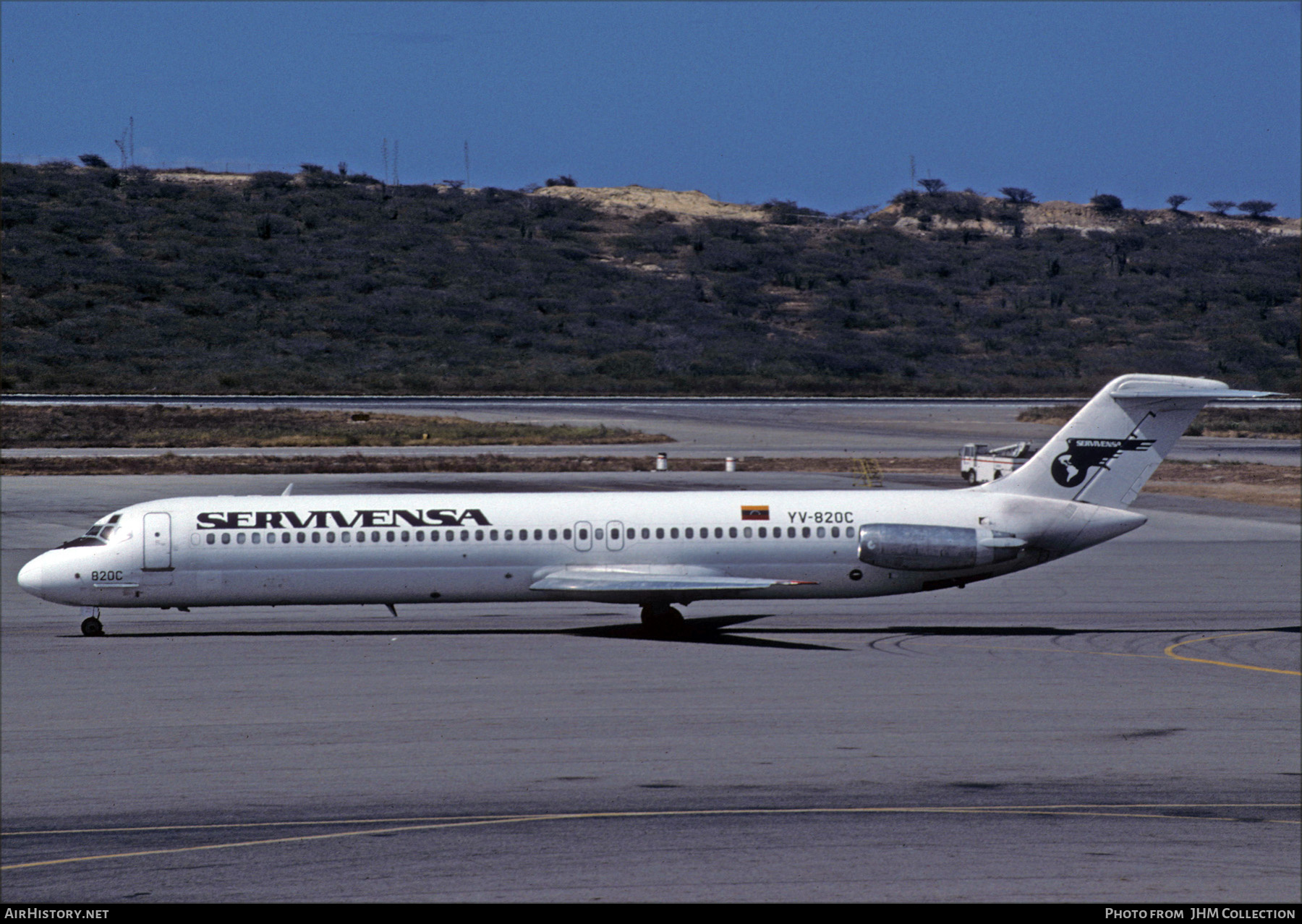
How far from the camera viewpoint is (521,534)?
2841cm

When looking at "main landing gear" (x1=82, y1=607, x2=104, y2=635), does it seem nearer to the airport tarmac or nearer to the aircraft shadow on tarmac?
the aircraft shadow on tarmac

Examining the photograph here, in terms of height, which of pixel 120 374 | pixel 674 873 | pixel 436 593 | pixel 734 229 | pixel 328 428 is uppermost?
pixel 734 229

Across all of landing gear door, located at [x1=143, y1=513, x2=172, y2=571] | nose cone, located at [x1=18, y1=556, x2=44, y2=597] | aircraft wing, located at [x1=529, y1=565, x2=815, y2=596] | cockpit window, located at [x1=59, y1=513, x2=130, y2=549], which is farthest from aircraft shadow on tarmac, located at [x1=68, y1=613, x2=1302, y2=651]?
cockpit window, located at [x1=59, y1=513, x2=130, y2=549]

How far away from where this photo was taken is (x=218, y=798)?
16281 millimetres

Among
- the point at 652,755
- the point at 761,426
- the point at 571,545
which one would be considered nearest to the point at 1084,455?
the point at 571,545

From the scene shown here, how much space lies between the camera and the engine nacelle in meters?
28.0

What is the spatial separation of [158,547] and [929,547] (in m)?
16.4

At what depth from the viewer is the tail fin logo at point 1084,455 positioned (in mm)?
28938

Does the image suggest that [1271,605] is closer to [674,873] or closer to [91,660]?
[674,873]

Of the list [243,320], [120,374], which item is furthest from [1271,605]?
[243,320]

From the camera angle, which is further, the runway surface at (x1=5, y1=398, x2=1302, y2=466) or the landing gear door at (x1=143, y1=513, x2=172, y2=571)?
the runway surface at (x1=5, y1=398, x2=1302, y2=466)

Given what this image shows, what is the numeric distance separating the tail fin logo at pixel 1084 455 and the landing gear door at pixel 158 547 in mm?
19107

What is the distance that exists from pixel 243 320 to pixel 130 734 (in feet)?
413

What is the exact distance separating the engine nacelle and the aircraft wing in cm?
163
